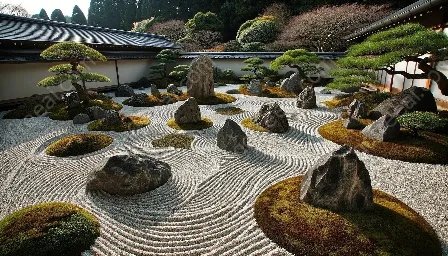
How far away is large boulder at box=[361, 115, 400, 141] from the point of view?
8.71 metres

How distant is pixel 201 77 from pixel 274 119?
780 cm

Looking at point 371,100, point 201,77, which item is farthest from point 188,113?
point 371,100

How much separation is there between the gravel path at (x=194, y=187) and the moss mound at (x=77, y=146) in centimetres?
28

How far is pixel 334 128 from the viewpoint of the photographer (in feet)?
34.8

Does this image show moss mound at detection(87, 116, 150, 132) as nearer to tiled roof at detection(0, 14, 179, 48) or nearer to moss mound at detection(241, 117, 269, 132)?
moss mound at detection(241, 117, 269, 132)

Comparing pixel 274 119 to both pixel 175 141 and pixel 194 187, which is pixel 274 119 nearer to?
pixel 175 141

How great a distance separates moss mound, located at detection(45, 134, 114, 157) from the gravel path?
283 millimetres

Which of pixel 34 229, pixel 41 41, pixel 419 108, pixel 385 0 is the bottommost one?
pixel 34 229

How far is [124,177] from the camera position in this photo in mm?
6035

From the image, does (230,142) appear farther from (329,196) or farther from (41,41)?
(41,41)

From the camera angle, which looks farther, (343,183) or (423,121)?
(423,121)

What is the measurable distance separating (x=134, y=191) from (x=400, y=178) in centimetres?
674

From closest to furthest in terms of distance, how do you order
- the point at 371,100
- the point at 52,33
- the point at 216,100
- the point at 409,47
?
the point at 409,47 → the point at 371,100 → the point at 216,100 → the point at 52,33

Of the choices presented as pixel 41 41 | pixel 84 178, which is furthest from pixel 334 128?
pixel 41 41
